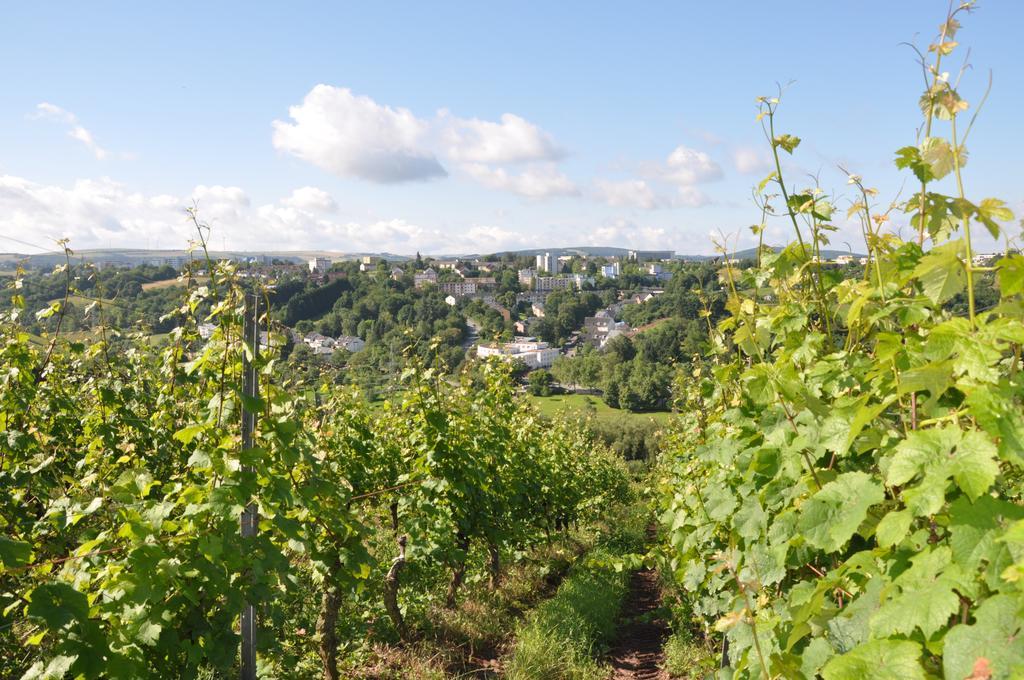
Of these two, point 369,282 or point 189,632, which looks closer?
point 189,632

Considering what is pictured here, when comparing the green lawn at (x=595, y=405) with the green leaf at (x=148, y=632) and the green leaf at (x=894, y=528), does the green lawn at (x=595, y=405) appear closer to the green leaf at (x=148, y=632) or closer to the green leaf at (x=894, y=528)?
the green leaf at (x=148, y=632)

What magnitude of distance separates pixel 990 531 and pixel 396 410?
7.68 meters

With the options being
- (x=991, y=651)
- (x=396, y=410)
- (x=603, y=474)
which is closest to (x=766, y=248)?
(x=991, y=651)

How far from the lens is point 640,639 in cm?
680

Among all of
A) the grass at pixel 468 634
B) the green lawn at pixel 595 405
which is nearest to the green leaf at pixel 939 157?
the grass at pixel 468 634

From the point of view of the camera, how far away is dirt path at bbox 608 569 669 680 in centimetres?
585

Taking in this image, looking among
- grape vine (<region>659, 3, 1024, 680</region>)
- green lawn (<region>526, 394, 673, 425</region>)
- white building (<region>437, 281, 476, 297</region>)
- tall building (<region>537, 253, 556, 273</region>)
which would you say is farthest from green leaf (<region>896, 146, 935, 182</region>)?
tall building (<region>537, 253, 556, 273</region>)

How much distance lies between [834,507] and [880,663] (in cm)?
36

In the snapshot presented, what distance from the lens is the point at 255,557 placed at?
8.44ft

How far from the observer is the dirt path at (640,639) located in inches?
230

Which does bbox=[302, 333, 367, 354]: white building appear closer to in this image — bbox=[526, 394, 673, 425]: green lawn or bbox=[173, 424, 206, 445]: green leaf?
bbox=[173, 424, 206, 445]: green leaf

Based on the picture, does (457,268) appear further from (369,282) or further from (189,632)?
(189,632)

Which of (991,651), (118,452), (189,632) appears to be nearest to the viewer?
(991,651)

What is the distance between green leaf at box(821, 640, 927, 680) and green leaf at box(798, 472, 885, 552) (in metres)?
0.26
